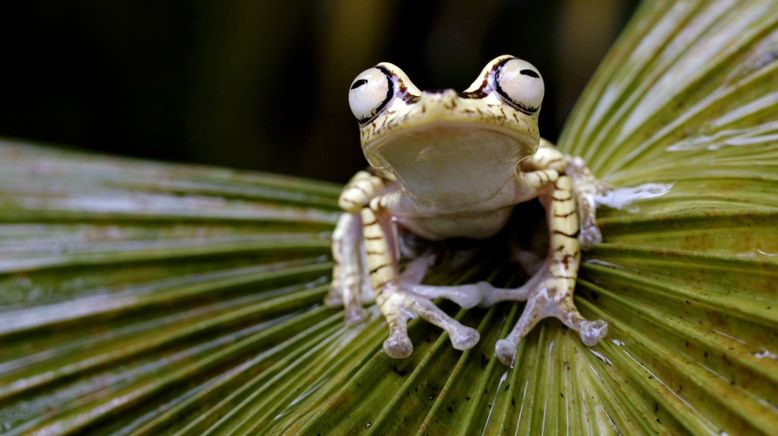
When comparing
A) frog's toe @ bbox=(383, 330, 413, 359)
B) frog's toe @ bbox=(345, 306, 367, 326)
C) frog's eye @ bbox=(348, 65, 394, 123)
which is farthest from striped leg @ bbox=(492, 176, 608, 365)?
frog's eye @ bbox=(348, 65, 394, 123)

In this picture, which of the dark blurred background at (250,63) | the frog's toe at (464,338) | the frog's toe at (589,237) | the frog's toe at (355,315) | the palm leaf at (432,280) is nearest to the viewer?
the palm leaf at (432,280)

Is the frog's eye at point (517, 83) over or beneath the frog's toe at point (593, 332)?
over

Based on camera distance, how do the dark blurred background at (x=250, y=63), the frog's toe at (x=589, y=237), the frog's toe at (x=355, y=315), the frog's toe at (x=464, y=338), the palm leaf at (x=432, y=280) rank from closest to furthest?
the palm leaf at (x=432, y=280), the frog's toe at (x=464, y=338), the frog's toe at (x=589, y=237), the frog's toe at (x=355, y=315), the dark blurred background at (x=250, y=63)

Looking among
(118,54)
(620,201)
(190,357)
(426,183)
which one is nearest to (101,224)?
(190,357)

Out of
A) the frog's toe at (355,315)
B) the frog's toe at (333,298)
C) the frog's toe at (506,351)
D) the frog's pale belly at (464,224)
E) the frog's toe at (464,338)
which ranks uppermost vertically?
the frog's pale belly at (464,224)

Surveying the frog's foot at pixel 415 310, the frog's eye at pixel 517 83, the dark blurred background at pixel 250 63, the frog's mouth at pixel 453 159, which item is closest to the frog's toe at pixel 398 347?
the frog's foot at pixel 415 310

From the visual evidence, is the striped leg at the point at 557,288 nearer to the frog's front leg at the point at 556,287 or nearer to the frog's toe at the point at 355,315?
the frog's front leg at the point at 556,287

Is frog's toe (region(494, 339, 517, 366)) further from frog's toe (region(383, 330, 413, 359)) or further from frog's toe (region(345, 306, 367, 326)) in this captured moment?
frog's toe (region(345, 306, 367, 326))
